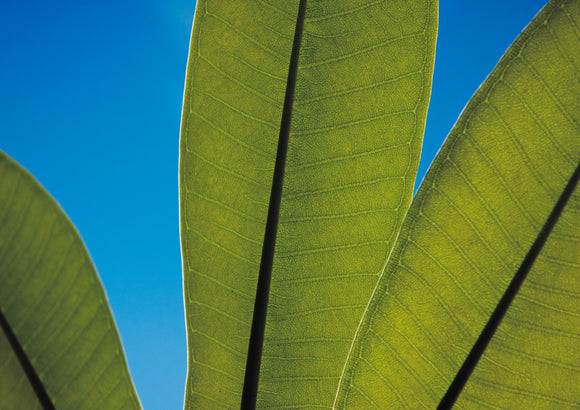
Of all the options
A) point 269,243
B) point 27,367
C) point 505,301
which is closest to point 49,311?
point 27,367

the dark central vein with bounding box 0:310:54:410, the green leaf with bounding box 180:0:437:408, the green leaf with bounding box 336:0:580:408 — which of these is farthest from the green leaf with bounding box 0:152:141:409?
the green leaf with bounding box 336:0:580:408

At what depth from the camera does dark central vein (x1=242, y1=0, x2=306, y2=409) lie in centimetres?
66

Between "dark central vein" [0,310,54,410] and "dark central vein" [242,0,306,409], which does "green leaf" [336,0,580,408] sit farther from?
"dark central vein" [0,310,54,410]

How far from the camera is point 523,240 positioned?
0.60 metres

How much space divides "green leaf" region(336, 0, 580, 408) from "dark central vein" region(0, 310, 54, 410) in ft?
1.23

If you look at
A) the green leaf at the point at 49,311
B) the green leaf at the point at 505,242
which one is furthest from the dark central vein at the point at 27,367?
the green leaf at the point at 505,242

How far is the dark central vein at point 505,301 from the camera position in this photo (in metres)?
0.59

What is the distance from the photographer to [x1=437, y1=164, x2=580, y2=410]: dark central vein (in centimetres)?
59

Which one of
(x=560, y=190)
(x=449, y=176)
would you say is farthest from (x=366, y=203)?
(x=560, y=190)

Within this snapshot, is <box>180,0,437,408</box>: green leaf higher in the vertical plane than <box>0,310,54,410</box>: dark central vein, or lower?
higher

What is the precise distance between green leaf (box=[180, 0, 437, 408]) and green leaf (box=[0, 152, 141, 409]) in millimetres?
108

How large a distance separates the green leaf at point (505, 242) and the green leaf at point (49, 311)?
0.32 m

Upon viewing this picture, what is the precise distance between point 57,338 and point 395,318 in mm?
391

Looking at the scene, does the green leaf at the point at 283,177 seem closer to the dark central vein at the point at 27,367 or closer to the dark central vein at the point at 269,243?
the dark central vein at the point at 269,243
